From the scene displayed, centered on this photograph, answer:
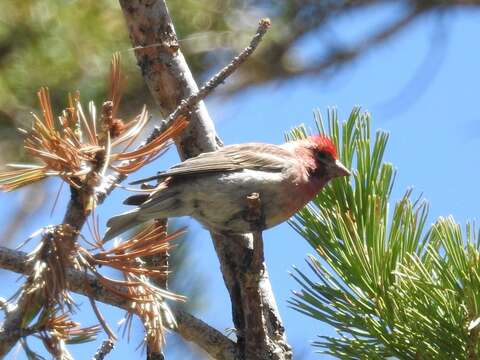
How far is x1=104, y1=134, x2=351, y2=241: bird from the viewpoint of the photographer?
3486 millimetres

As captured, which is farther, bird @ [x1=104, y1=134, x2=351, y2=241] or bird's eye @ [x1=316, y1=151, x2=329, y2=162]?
bird's eye @ [x1=316, y1=151, x2=329, y2=162]

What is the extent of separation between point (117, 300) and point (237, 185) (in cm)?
154

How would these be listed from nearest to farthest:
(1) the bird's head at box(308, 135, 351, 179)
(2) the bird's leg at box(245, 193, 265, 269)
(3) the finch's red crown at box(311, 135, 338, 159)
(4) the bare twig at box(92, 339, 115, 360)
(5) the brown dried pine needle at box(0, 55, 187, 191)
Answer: (5) the brown dried pine needle at box(0, 55, 187, 191) → (4) the bare twig at box(92, 339, 115, 360) → (2) the bird's leg at box(245, 193, 265, 269) → (1) the bird's head at box(308, 135, 351, 179) → (3) the finch's red crown at box(311, 135, 338, 159)

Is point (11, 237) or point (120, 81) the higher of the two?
point (11, 237)

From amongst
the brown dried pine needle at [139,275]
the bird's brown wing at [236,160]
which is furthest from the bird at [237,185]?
the brown dried pine needle at [139,275]

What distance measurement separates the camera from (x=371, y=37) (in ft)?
18.5

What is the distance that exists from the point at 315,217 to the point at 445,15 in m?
3.36

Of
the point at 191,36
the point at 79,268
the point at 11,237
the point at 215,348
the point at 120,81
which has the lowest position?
the point at 79,268

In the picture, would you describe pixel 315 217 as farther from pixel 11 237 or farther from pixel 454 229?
pixel 11 237

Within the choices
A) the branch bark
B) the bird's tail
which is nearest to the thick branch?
the branch bark

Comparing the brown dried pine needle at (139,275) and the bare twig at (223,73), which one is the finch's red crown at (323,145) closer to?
the bare twig at (223,73)

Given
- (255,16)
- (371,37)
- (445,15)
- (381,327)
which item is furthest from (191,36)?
(381,327)

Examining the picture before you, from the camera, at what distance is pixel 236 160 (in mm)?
3857

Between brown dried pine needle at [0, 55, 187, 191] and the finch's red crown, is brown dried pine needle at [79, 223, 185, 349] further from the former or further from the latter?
the finch's red crown
